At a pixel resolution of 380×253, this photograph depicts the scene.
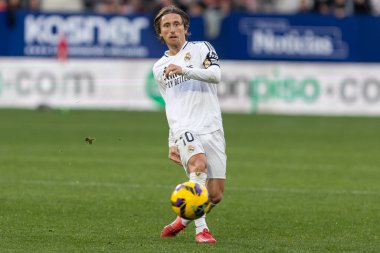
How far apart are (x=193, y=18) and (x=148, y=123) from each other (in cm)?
605

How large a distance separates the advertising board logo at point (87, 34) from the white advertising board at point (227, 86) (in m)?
0.37

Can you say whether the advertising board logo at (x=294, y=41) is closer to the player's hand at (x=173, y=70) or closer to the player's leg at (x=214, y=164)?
the player's leg at (x=214, y=164)

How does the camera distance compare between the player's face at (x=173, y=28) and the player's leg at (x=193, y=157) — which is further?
the player's face at (x=173, y=28)

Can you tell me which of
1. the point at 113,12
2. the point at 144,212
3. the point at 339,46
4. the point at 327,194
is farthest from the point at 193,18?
the point at 144,212

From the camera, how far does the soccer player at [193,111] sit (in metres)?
10.0

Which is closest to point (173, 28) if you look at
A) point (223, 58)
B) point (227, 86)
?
point (227, 86)

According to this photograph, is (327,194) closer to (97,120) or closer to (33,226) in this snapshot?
(33,226)

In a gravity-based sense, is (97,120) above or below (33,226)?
below

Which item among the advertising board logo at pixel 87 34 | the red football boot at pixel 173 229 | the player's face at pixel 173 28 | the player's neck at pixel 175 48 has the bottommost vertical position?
the advertising board logo at pixel 87 34

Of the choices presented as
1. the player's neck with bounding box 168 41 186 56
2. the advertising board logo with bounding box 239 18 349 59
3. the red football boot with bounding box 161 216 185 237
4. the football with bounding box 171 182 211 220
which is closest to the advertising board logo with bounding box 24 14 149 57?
the advertising board logo with bounding box 239 18 349 59

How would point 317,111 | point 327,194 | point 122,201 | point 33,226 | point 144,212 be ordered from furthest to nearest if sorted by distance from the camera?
point 317,111, point 327,194, point 122,201, point 144,212, point 33,226

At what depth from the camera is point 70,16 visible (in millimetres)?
32062

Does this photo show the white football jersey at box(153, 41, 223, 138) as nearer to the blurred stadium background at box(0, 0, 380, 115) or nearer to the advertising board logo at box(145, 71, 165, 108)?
the blurred stadium background at box(0, 0, 380, 115)

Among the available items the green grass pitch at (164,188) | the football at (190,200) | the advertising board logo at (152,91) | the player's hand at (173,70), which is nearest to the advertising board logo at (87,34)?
the advertising board logo at (152,91)
